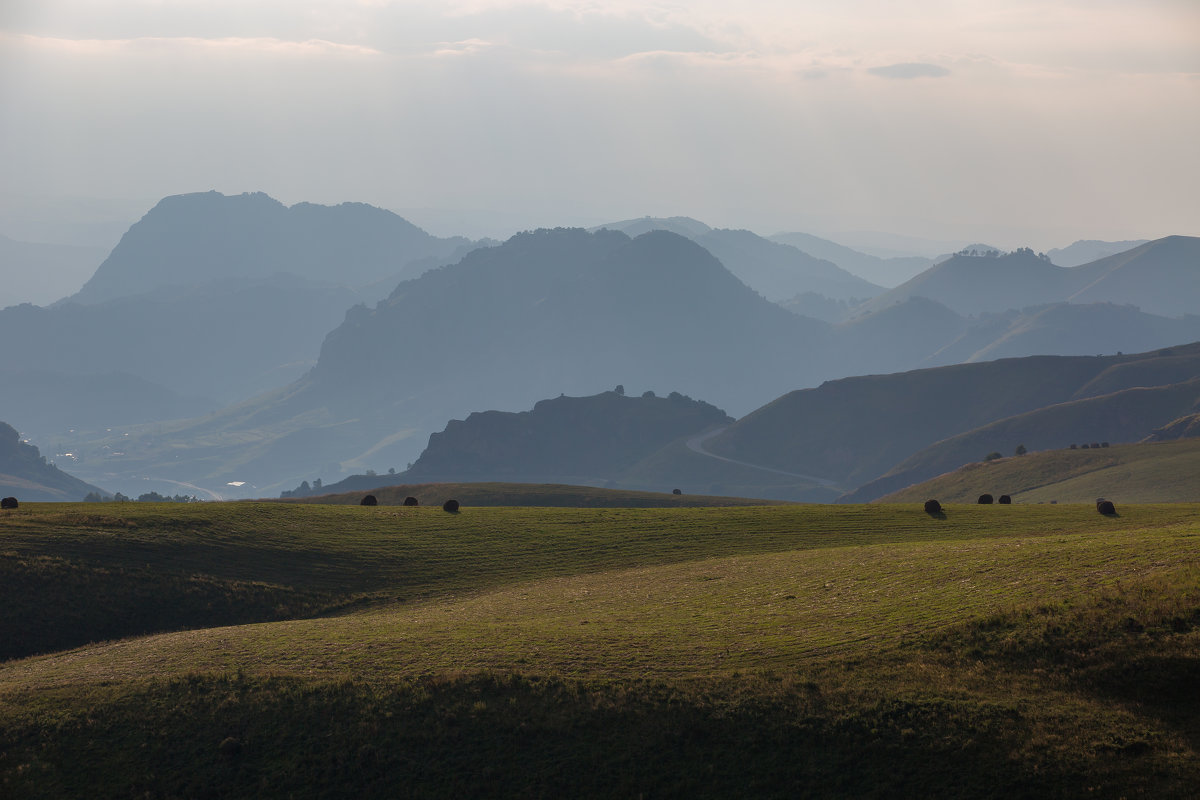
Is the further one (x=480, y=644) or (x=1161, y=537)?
(x=1161, y=537)

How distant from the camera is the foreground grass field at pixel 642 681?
2981 cm

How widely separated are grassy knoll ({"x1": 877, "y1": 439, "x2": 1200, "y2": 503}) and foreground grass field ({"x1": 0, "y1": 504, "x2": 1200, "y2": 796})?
83379mm

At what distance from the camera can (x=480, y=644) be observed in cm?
4062

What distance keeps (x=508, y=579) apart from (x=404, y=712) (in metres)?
25.4

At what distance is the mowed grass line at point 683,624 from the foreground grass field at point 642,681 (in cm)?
20

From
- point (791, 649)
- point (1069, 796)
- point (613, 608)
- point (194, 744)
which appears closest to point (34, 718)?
point (194, 744)

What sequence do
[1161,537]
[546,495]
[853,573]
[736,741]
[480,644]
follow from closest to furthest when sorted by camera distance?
[736,741], [480,644], [1161,537], [853,573], [546,495]

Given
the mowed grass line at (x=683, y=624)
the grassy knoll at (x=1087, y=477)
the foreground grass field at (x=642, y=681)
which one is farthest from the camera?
the grassy knoll at (x=1087, y=477)

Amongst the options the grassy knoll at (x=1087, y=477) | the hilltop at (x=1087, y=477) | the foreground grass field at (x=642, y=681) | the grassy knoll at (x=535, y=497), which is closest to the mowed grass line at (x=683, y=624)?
the foreground grass field at (x=642, y=681)

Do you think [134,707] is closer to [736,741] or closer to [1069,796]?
[736,741]

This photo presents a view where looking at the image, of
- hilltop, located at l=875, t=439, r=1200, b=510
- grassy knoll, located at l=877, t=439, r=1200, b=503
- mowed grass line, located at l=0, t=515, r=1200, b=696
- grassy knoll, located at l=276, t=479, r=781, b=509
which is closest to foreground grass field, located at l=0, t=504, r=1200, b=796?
mowed grass line, located at l=0, t=515, r=1200, b=696

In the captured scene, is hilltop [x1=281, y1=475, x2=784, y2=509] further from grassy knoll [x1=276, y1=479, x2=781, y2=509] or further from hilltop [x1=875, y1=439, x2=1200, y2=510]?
hilltop [x1=875, y1=439, x2=1200, y2=510]

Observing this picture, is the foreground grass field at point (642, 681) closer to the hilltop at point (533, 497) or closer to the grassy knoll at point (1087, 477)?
the hilltop at point (533, 497)

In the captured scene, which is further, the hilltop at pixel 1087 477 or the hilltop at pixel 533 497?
the hilltop at pixel 533 497
